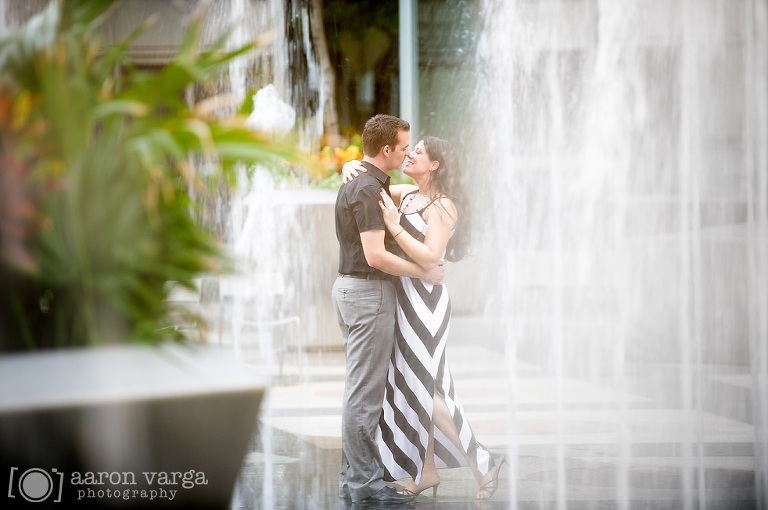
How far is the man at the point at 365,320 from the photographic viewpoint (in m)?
3.71

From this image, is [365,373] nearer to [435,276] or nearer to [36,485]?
[435,276]

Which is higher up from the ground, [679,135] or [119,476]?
[679,135]

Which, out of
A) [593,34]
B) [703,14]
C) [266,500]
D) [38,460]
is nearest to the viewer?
[38,460]

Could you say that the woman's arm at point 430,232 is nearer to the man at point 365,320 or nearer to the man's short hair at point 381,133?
the man at point 365,320

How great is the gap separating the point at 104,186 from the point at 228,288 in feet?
13.2

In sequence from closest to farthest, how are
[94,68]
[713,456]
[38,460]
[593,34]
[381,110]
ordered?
1. [38,460]
2. [94,68]
3. [713,456]
4. [593,34]
5. [381,110]

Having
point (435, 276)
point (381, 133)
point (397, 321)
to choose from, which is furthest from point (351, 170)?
point (397, 321)

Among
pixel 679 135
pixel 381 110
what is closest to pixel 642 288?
pixel 679 135

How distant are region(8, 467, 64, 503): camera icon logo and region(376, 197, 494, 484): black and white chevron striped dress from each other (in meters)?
2.28

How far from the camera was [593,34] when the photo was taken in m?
5.39

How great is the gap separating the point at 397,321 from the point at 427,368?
0.26 meters

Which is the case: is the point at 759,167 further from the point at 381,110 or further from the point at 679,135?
the point at 381,110

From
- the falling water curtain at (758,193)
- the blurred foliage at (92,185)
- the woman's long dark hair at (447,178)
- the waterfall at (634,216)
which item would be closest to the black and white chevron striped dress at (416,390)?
the woman's long dark hair at (447,178)

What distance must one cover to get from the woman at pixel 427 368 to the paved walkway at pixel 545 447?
0.18 metres
